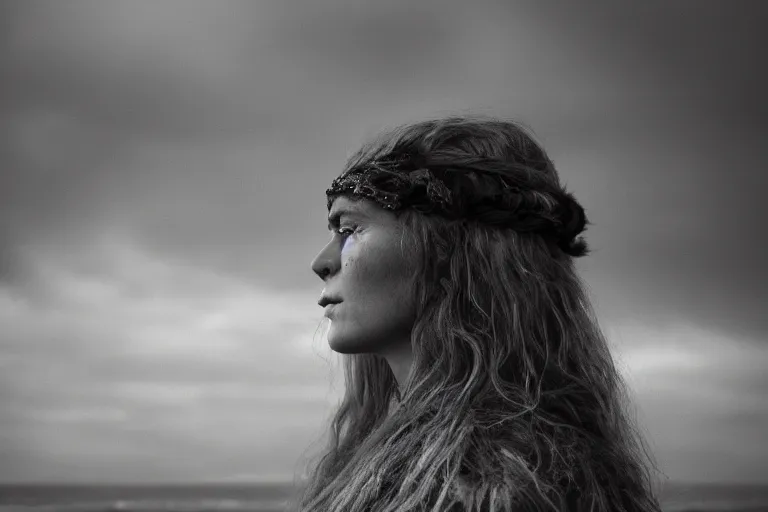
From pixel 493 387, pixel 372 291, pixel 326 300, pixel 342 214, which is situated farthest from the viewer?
pixel 342 214

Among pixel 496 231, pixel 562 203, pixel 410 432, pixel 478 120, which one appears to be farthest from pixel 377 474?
pixel 478 120

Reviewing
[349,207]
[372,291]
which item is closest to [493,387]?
[372,291]

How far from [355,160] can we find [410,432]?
135cm

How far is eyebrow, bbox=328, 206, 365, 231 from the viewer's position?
4285 millimetres

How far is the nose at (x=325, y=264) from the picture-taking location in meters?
4.24

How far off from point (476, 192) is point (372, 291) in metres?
0.61

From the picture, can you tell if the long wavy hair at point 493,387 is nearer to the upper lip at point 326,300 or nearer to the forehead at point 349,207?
the forehead at point 349,207

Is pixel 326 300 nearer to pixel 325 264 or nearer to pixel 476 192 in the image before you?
pixel 325 264

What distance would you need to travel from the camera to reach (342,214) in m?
4.36

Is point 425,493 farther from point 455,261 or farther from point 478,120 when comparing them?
point 478,120

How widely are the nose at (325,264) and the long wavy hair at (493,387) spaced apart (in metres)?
0.35

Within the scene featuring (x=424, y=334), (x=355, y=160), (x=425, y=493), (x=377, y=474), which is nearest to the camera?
(x=425, y=493)

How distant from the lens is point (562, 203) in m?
4.27

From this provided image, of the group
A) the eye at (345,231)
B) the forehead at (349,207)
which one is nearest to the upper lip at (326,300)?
the eye at (345,231)
